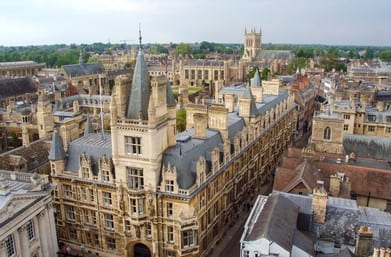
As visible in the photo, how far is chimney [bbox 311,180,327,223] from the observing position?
3369 centimetres

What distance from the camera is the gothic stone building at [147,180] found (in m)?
38.5

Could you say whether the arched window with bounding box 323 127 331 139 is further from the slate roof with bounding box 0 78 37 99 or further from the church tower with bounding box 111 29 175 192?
the slate roof with bounding box 0 78 37 99

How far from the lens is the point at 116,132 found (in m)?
39.1

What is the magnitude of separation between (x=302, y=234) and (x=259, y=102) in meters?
41.1

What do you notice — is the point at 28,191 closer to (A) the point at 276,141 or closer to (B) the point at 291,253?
(B) the point at 291,253

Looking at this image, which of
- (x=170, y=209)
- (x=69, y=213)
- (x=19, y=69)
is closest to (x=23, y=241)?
(x=69, y=213)

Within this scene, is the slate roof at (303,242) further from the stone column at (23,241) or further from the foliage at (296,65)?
the foliage at (296,65)

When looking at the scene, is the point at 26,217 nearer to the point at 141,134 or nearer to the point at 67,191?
the point at 67,191

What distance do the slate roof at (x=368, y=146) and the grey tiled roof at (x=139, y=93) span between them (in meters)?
37.8

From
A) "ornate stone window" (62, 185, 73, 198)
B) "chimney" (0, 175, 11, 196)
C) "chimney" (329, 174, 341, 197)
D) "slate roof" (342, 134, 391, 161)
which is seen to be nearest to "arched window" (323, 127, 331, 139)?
"slate roof" (342, 134, 391, 161)

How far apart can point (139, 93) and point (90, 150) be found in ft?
34.9

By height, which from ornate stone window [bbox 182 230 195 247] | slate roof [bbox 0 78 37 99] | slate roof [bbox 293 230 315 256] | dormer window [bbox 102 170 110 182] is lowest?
ornate stone window [bbox 182 230 195 247]

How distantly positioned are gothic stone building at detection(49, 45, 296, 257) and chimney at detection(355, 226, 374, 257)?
16.0m

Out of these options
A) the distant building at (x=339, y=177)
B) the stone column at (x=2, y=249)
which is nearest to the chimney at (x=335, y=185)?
the distant building at (x=339, y=177)
